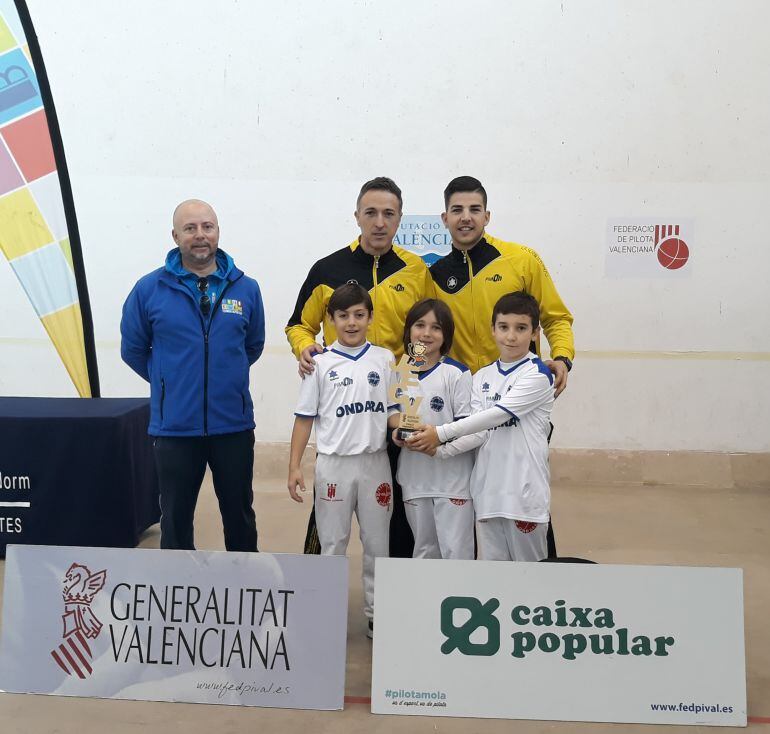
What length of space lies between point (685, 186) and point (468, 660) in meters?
3.90

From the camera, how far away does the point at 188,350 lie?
2.87 metres

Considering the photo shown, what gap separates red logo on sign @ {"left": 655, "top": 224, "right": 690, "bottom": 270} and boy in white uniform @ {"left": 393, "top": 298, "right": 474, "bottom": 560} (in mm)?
3009

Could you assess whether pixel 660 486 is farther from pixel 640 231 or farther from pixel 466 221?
pixel 466 221

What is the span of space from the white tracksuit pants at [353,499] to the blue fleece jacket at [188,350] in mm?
429

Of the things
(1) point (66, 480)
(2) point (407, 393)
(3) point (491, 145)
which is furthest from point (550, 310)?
(3) point (491, 145)

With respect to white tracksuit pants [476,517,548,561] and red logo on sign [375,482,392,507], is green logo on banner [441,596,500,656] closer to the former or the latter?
white tracksuit pants [476,517,548,561]

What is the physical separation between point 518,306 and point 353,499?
0.82m

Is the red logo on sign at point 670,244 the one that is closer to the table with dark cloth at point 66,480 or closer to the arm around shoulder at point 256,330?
the arm around shoulder at point 256,330

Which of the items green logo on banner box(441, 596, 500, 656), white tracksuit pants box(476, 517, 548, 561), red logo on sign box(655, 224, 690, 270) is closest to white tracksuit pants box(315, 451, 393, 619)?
white tracksuit pants box(476, 517, 548, 561)

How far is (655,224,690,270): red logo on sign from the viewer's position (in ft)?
17.2

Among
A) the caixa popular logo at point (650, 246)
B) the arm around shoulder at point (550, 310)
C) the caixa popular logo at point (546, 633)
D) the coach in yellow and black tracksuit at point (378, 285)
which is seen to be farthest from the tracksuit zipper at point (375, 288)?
the caixa popular logo at point (650, 246)

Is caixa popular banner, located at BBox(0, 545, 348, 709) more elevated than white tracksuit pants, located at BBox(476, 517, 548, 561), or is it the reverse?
white tracksuit pants, located at BBox(476, 517, 548, 561)

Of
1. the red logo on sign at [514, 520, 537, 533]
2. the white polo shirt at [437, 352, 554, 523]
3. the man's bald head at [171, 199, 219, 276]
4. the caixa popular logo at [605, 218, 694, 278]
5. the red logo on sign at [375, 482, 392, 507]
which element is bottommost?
the red logo on sign at [514, 520, 537, 533]

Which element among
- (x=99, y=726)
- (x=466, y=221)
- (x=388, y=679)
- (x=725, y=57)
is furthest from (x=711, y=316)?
(x=99, y=726)
